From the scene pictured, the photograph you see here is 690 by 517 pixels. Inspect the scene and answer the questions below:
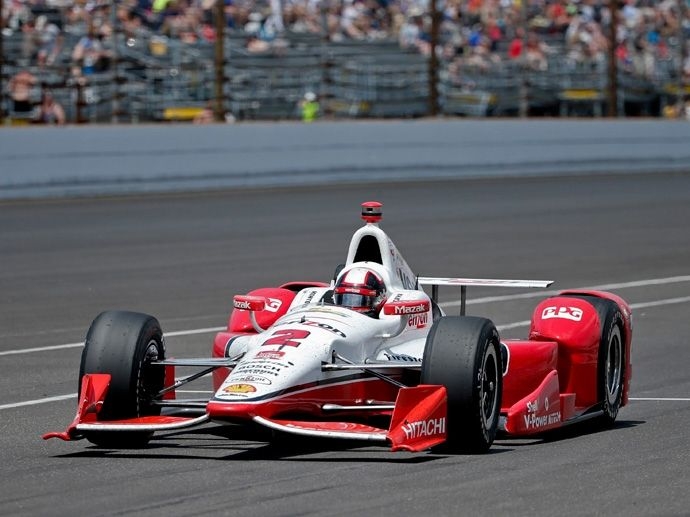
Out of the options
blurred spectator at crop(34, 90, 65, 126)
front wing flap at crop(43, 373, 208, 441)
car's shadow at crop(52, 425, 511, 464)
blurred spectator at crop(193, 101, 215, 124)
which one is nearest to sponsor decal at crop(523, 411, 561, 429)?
car's shadow at crop(52, 425, 511, 464)

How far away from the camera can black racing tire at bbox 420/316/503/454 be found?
7648mm

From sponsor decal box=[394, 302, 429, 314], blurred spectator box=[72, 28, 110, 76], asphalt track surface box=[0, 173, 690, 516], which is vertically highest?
blurred spectator box=[72, 28, 110, 76]

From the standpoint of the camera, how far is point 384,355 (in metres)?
8.56

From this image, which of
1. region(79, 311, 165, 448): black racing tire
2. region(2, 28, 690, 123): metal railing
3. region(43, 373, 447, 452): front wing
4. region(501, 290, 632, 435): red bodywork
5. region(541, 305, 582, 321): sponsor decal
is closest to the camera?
region(43, 373, 447, 452): front wing

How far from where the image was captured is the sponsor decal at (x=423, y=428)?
7473 millimetres

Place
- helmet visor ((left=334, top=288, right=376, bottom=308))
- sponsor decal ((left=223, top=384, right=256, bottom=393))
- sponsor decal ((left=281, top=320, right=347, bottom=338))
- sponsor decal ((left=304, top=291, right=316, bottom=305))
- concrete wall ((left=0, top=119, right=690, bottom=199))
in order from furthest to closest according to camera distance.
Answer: concrete wall ((left=0, top=119, right=690, bottom=199)) → sponsor decal ((left=304, top=291, right=316, bottom=305)) → helmet visor ((left=334, top=288, right=376, bottom=308)) → sponsor decal ((left=281, top=320, right=347, bottom=338)) → sponsor decal ((left=223, top=384, right=256, bottom=393))

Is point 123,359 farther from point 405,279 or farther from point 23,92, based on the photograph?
point 23,92

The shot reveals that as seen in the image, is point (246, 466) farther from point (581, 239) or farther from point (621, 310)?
point (581, 239)

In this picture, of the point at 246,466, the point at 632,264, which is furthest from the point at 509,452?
the point at 632,264

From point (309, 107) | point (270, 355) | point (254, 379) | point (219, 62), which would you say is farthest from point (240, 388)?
point (309, 107)

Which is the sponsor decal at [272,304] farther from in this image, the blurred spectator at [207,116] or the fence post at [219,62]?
the blurred spectator at [207,116]

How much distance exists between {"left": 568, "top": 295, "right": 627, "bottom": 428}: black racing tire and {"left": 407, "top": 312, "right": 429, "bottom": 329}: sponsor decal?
3.39 feet

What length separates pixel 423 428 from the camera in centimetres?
752

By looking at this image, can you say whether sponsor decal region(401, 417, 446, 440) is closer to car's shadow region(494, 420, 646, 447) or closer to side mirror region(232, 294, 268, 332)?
car's shadow region(494, 420, 646, 447)
